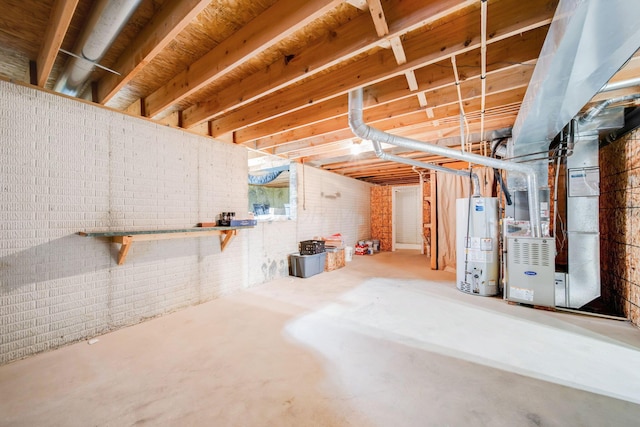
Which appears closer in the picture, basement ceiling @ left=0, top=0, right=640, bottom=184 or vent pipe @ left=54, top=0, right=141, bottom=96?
vent pipe @ left=54, top=0, right=141, bottom=96

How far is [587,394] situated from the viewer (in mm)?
1624

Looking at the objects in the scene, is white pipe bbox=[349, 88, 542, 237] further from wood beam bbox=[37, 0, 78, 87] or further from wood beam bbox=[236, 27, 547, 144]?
wood beam bbox=[37, 0, 78, 87]

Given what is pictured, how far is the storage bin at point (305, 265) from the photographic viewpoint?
4582mm

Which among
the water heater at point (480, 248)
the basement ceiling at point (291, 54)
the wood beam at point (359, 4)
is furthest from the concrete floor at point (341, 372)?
the wood beam at point (359, 4)

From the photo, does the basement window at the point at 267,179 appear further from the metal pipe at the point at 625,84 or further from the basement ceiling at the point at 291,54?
the metal pipe at the point at 625,84

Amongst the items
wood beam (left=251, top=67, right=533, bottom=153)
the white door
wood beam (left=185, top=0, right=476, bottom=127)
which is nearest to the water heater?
wood beam (left=251, top=67, right=533, bottom=153)

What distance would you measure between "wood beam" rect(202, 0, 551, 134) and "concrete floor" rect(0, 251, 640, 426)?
7.71 feet

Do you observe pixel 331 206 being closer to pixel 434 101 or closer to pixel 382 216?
pixel 382 216

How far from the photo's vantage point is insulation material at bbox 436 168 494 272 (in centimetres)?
521

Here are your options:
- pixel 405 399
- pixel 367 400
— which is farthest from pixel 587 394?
pixel 367 400

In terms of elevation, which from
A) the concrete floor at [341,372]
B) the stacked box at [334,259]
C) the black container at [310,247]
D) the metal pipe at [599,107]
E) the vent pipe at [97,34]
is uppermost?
the vent pipe at [97,34]

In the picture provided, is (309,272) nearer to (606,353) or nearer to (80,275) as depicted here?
(80,275)

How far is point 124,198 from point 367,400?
2.99 meters

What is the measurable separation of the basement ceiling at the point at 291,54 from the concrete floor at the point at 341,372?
234 cm
